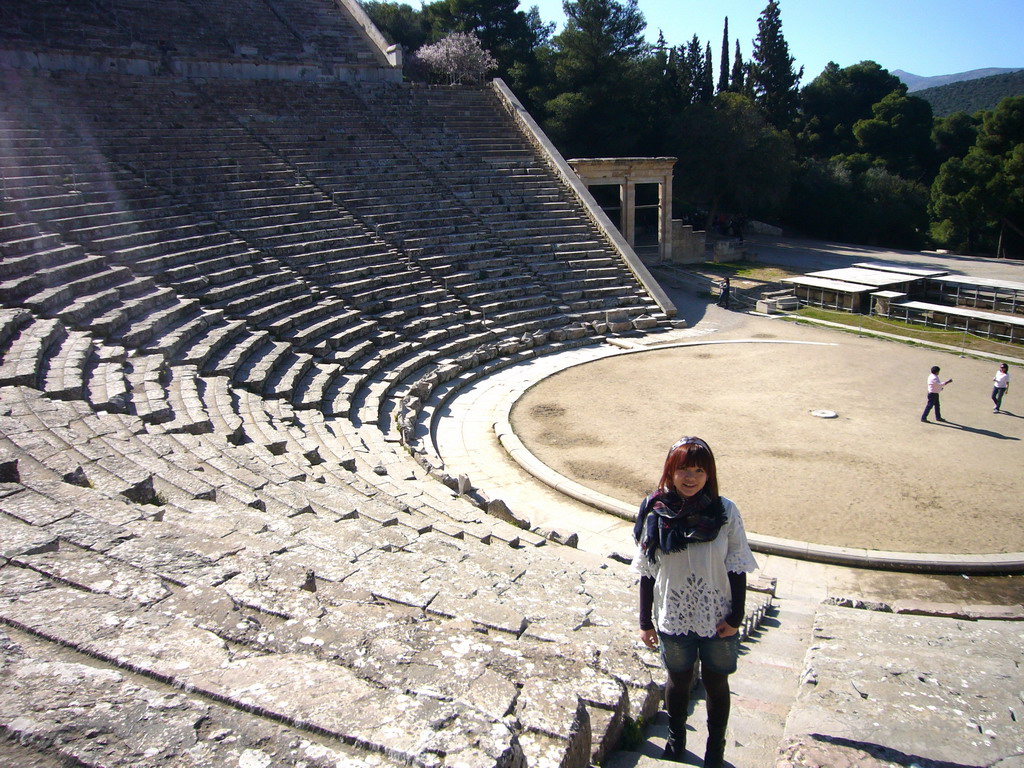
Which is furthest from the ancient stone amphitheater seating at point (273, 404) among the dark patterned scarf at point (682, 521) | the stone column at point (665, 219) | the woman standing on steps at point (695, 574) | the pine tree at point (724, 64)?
the pine tree at point (724, 64)

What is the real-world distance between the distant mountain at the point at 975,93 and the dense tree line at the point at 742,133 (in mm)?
31519

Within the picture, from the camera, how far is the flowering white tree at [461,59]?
31156 millimetres

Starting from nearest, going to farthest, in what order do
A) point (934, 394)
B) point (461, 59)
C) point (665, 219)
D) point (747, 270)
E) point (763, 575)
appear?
point (763, 575) < point (934, 394) < point (665, 219) < point (747, 270) < point (461, 59)

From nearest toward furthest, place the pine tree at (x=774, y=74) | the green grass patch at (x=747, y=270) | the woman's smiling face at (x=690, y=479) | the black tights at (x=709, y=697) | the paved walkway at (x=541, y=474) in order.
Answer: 1. the woman's smiling face at (x=690, y=479)
2. the black tights at (x=709, y=697)
3. the paved walkway at (x=541, y=474)
4. the green grass patch at (x=747, y=270)
5. the pine tree at (x=774, y=74)

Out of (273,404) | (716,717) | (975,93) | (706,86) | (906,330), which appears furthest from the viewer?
(975,93)

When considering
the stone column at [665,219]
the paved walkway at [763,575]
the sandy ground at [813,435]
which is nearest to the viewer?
the paved walkway at [763,575]

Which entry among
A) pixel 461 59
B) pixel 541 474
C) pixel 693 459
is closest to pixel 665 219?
pixel 461 59

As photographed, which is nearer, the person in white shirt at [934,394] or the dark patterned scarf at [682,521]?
the dark patterned scarf at [682,521]

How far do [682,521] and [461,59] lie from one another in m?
30.7

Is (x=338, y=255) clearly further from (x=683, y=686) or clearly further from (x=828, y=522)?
(x=683, y=686)

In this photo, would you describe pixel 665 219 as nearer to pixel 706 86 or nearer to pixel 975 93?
pixel 706 86

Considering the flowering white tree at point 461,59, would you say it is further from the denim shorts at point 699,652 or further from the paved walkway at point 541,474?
the denim shorts at point 699,652

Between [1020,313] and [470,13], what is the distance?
25170 millimetres

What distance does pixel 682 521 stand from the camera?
12.4 ft
